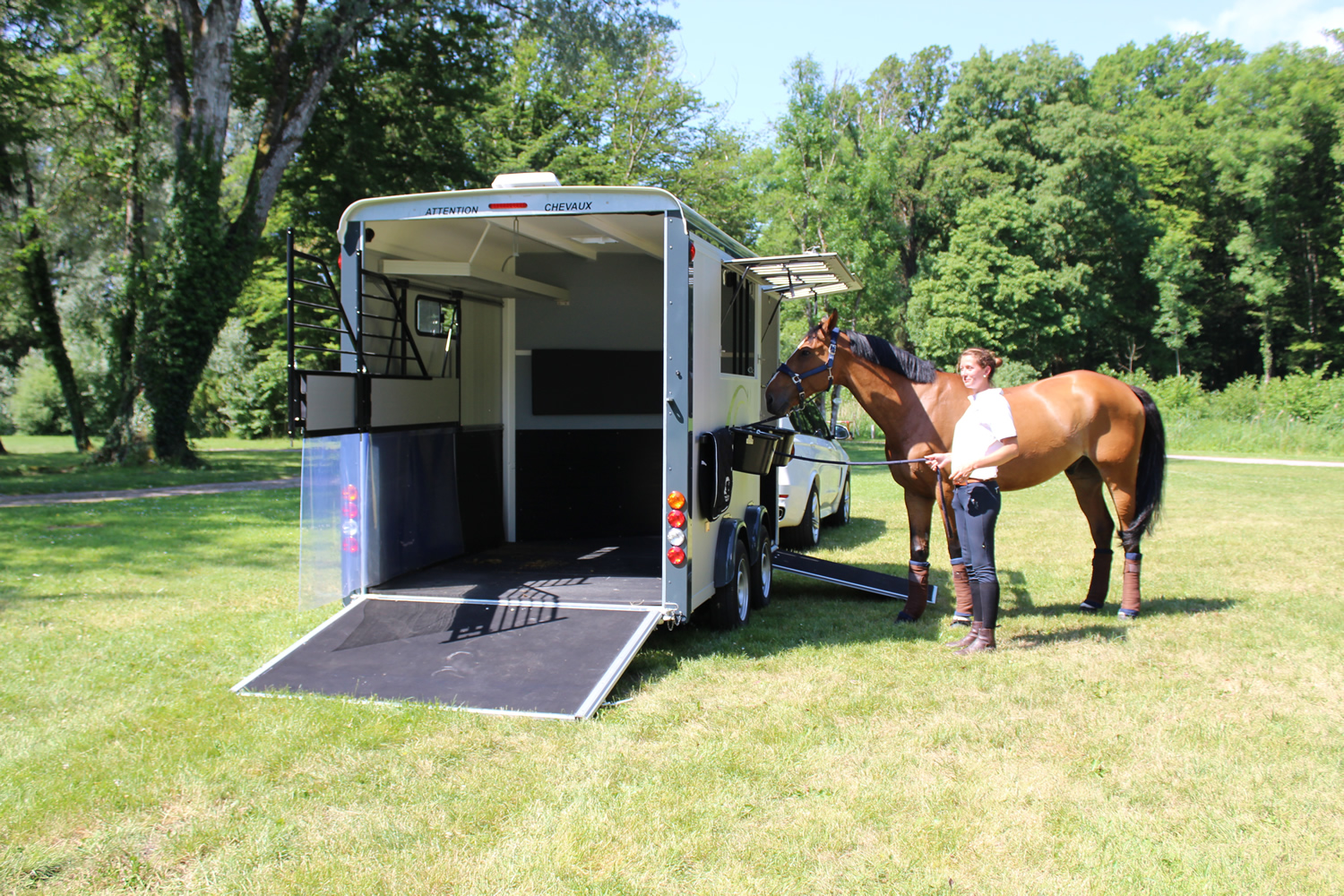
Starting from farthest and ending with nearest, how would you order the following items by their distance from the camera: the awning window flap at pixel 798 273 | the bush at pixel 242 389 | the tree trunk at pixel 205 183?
the bush at pixel 242 389 < the tree trunk at pixel 205 183 < the awning window flap at pixel 798 273

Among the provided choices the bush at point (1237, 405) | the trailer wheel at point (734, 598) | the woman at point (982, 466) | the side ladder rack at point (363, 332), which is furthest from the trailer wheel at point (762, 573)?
the bush at point (1237, 405)

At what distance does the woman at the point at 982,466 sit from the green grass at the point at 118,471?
1448cm

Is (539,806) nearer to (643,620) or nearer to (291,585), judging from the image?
(643,620)

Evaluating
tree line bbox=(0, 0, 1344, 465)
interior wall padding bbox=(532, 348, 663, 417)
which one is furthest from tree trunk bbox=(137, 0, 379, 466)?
interior wall padding bbox=(532, 348, 663, 417)

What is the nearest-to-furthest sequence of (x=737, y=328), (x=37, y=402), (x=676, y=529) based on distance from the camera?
(x=676, y=529)
(x=737, y=328)
(x=37, y=402)

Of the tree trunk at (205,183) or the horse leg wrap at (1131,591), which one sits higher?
the tree trunk at (205,183)

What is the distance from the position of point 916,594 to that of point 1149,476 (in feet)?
6.89

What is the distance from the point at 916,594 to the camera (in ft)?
22.8

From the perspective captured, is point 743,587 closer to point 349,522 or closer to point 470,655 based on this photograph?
point 470,655

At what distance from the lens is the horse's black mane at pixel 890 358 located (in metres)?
6.84

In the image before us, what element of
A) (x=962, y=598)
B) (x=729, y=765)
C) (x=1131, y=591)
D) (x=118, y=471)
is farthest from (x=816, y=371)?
(x=118, y=471)

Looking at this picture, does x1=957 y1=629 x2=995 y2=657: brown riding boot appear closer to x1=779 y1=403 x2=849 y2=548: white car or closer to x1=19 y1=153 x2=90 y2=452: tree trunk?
x1=779 y1=403 x2=849 y2=548: white car

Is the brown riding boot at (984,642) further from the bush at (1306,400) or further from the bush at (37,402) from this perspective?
the bush at (37,402)

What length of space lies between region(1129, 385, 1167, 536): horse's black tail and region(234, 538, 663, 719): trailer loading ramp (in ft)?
12.5
